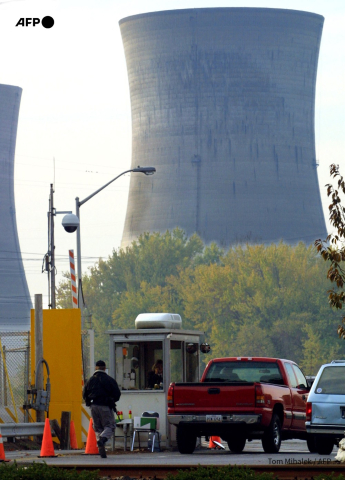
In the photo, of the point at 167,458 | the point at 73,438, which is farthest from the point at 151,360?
the point at 167,458

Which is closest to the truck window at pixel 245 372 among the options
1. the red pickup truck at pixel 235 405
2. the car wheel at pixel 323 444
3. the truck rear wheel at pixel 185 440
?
the red pickup truck at pixel 235 405

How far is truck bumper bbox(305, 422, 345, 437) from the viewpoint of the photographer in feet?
53.3

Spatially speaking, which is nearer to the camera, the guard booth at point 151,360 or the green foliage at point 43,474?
the green foliage at point 43,474

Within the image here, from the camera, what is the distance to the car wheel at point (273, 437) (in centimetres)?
1748

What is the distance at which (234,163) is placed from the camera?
70812 millimetres

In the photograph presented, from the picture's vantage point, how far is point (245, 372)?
18578 mm

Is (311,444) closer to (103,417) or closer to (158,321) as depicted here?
(158,321)

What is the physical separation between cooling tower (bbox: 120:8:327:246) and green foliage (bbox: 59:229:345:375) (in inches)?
96.9

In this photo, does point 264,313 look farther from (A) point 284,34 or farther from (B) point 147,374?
(B) point 147,374

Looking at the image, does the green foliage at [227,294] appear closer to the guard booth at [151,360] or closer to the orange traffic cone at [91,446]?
the guard booth at [151,360]

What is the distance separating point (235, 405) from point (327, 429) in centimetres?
160

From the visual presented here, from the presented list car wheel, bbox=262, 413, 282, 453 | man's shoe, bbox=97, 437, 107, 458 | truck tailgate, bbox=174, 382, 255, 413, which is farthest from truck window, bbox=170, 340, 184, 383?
man's shoe, bbox=97, 437, 107, 458

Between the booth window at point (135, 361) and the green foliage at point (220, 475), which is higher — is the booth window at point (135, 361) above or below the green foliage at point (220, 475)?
above

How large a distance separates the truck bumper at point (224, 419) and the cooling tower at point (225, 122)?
5235cm
